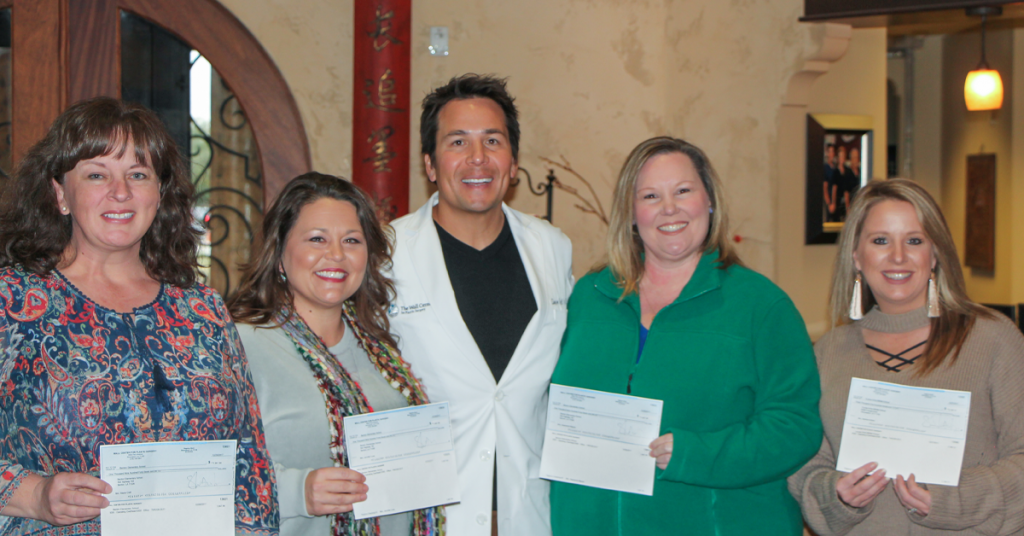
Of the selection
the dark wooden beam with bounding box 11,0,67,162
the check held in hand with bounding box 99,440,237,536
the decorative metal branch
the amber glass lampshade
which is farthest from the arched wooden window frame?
the amber glass lampshade

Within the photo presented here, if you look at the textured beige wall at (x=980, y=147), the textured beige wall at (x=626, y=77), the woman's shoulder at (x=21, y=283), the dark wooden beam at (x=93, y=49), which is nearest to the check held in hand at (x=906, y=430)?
the woman's shoulder at (x=21, y=283)

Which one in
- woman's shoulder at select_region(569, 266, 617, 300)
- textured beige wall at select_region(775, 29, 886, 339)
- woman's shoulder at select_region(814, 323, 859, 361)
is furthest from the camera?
textured beige wall at select_region(775, 29, 886, 339)

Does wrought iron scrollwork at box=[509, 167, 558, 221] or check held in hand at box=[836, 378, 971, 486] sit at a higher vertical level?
wrought iron scrollwork at box=[509, 167, 558, 221]

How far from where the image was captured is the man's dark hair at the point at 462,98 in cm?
254

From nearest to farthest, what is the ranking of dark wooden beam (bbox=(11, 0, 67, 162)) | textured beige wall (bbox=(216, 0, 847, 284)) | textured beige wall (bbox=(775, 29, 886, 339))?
dark wooden beam (bbox=(11, 0, 67, 162))
textured beige wall (bbox=(216, 0, 847, 284))
textured beige wall (bbox=(775, 29, 886, 339))

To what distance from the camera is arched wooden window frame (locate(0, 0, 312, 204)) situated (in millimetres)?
3852

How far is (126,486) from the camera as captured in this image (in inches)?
60.8

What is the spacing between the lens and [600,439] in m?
2.05

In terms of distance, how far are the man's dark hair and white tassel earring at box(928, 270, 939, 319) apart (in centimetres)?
129

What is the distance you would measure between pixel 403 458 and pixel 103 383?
0.74 meters

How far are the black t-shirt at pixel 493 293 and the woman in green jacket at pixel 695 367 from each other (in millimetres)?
216

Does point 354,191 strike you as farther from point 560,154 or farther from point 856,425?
point 560,154

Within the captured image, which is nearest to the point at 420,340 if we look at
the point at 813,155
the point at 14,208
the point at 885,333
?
the point at 14,208

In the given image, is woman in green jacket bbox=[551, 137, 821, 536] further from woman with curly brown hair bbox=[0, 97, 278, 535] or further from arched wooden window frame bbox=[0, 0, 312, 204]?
arched wooden window frame bbox=[0, 0, 312, 204]
